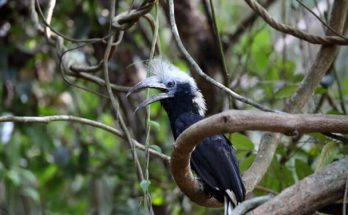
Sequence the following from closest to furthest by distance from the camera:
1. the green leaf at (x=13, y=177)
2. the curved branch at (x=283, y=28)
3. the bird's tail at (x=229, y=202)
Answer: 1. the curved branch at (x=283, y=28)
2. the bird's tail at (x=229, y=202)
3. the green leaf at (x=13, y=177)

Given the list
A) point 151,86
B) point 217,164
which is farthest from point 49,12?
point 217,164

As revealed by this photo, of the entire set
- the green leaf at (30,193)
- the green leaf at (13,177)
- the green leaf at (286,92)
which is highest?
the green leaf at (286,92)

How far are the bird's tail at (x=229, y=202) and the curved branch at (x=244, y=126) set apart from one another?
1.50 ft

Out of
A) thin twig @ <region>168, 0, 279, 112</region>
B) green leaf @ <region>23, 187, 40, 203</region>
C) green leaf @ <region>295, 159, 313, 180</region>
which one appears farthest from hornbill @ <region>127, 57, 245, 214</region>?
green leaf @ <region>23, 187, 40, 203</region>

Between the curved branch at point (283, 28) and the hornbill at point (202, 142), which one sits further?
the hornbill at point (202, 142)

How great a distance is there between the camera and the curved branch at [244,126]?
1857 millimetres

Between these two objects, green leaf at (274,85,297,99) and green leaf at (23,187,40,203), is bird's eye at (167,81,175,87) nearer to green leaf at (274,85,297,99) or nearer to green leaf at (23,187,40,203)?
green leaf at (274,85,297,99)

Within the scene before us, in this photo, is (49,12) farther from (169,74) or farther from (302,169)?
(302,169)

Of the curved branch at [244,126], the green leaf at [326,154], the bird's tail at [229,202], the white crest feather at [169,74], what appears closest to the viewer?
the curved branch at [244,126]

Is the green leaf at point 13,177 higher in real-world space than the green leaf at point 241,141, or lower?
lower

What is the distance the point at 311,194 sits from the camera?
2318 mm

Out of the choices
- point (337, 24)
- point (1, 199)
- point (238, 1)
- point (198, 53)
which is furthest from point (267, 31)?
point (1, 199)

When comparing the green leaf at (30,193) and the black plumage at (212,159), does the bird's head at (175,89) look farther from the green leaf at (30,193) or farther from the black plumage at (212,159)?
the green leaf at (30,193)

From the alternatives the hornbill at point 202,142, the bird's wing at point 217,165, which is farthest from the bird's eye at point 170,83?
the bird's wing at point 217,165
